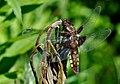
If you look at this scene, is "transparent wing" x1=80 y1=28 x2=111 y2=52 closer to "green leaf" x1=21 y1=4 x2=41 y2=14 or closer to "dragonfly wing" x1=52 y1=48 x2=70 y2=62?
"dragonfly wing" x1=52 y1=48 x2=70 y2=62

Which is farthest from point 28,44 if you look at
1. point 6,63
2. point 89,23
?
point 89,23

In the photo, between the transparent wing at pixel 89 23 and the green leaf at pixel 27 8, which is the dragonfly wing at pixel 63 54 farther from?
the green leaf at pixel 27 8

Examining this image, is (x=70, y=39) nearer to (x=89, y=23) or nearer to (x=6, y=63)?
(x=89, y=23)

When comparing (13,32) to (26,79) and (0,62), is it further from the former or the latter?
(26,79)

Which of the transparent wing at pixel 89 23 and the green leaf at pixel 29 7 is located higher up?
the transparent wing at pixel 89 23

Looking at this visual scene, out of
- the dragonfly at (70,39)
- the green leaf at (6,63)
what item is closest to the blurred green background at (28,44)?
the green leaf at (6,63)

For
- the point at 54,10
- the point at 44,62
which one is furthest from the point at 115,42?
the point at 44,62
